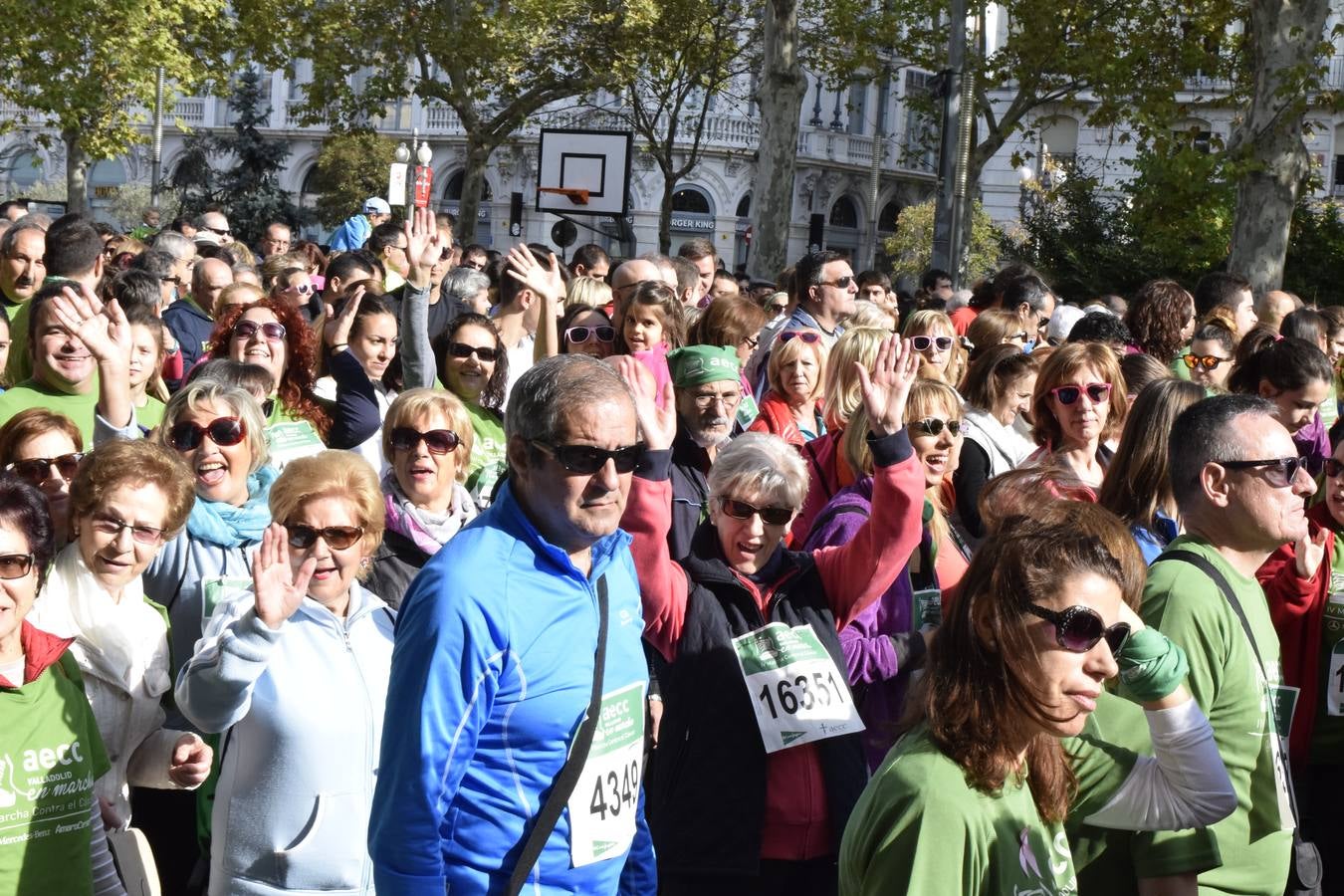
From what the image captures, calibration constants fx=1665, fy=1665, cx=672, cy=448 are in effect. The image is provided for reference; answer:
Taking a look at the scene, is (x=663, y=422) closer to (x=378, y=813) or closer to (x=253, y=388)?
(x=378, y=813)

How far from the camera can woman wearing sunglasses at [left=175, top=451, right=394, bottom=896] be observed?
368cm

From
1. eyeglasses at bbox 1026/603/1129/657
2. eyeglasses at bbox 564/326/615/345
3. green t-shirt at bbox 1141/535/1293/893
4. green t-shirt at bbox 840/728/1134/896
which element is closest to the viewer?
green t-shirt at bbox 840/728/1134/896

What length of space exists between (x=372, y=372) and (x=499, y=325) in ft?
3.85

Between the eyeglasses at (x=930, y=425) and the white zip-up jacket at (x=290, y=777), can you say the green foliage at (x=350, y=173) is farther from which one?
the white zip-up jacket at (x=290, y=777)

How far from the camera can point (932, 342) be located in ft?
25.7

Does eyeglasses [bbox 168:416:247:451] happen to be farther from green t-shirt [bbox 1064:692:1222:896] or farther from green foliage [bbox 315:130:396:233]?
green foliage [bbox 315:130:396:233]

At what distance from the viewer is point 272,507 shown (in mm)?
4215

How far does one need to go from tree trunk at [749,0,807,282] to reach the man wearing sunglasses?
16771 millimetres

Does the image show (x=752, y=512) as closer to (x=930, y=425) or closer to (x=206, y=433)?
(x=930, y=425)

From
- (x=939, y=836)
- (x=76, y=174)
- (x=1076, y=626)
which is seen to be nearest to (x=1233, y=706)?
(x=1076, y=626)

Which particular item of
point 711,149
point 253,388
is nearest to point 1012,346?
point 253,388

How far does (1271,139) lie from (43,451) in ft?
45.3

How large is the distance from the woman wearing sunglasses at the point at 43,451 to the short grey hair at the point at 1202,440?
296 centimetres

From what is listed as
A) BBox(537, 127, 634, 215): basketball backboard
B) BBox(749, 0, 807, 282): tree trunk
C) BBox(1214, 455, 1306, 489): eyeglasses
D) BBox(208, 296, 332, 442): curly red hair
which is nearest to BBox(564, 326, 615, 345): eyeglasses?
BBox(208, 296, 332, 442): curly red hair
